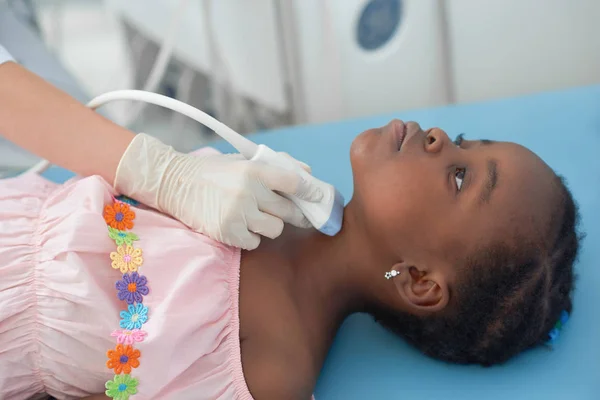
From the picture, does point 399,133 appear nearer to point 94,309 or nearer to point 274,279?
point 274,279

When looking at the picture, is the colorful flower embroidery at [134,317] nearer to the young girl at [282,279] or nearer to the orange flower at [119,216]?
the young girl at [282,279]

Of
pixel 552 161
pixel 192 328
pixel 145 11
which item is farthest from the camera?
pixel 145 11

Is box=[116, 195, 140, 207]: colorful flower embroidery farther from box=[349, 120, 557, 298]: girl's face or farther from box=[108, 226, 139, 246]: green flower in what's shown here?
box=[349, 120, 557, 298]: girl's face

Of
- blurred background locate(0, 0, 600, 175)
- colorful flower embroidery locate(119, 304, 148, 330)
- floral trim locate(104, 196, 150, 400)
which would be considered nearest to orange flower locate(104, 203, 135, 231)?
floral trim locate(104, 196, 150, 400)

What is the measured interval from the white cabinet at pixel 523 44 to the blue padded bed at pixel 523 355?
24cm

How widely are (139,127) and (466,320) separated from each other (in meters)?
1.60

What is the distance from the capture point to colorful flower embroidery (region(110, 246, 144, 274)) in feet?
3.26

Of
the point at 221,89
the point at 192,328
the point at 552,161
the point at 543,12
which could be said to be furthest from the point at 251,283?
the point at 543,12

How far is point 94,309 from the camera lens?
0.96m

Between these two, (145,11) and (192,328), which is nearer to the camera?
(192,328)

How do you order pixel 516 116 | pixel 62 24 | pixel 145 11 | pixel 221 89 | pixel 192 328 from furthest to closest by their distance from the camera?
pixel 62 24 < pixel 221 89 < pixel 145 11 < pixel 516 116 < pixel 192 328

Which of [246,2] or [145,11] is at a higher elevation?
[246,2]

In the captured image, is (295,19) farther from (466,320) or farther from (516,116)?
(466,320)

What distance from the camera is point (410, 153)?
1.08 meters
